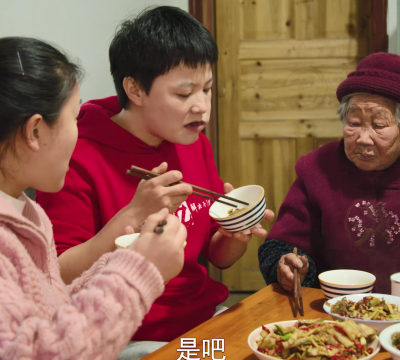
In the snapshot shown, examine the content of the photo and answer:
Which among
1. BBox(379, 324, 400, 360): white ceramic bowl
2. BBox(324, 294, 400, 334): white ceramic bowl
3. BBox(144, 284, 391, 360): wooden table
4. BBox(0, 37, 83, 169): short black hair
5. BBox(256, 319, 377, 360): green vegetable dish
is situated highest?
BBox(0, 37, 83, 169): short black hair

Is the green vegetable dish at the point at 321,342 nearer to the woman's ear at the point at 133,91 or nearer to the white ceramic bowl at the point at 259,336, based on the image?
the white ceramic bowl at the point at 259,336

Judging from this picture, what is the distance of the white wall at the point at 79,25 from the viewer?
7.35ft

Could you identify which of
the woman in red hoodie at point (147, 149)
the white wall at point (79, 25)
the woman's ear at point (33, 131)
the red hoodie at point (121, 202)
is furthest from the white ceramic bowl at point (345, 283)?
the white wall at point (79, 25)

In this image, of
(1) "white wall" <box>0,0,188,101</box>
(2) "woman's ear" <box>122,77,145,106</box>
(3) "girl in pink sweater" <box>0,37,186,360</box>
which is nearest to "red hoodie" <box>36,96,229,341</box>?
(2) "woman's ear" <box>122,77,145,106</box>

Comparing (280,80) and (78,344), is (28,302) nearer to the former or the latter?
(78,344)

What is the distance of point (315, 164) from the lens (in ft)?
6.07

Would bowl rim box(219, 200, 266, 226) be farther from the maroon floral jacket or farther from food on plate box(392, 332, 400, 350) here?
food on plate box(392, 332, 400, 350)

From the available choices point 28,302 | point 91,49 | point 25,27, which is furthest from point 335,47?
point 28,302

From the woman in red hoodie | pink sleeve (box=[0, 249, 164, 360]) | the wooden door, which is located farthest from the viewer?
the wooden door

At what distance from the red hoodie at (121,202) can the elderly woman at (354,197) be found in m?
0.25

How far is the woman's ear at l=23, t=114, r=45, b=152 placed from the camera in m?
0.91

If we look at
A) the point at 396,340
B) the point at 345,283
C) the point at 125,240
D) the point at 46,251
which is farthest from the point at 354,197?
the point at 46,251

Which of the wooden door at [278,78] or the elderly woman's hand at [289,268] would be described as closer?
the elderly woman's hand at [289,268]

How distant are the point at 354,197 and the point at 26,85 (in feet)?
4.02
